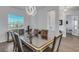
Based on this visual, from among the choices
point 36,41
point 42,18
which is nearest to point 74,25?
point 42,18

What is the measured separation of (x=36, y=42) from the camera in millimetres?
2098

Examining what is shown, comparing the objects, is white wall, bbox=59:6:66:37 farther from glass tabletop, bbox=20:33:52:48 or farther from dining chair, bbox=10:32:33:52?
dining chair, bbox=10:32:33:52

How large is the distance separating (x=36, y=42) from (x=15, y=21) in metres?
0.61

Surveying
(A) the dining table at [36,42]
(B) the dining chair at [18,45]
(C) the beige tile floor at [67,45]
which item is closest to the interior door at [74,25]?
(C) the beige tile floor at [67,45]

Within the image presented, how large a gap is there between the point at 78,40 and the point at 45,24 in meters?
0.77

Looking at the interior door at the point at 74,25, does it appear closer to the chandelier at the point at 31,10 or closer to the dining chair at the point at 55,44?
the dining chair at the point at 55,44

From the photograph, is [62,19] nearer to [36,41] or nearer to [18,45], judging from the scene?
[36,41]

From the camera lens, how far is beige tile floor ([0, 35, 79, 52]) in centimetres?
196

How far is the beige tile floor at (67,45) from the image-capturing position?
→ 6.45 ft

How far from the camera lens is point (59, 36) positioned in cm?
202

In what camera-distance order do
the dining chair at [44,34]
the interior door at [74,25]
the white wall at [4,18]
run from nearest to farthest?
1. the white wall at [4,18]
2. the dining chair at [44,34]
3. the interior door at [74,25]

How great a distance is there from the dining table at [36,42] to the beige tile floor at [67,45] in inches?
10.0
